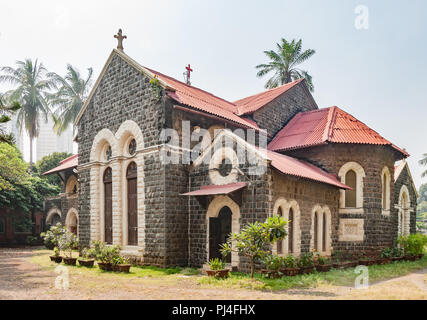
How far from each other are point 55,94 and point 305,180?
32880mm

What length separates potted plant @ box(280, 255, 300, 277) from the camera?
12.7m

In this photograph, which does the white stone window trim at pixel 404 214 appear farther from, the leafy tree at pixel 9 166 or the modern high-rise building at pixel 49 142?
the modern high-rise building at pixel 49 142

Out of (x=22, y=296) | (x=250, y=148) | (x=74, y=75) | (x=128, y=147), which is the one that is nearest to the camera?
(x=22, y=296)

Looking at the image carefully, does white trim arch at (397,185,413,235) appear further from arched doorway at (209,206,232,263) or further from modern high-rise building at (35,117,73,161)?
modern high-rise building at (35,117,73,161)

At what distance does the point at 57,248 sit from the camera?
18.2 metres

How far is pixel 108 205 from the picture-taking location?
60.8ft

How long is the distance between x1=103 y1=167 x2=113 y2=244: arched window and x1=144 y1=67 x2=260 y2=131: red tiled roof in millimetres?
5005

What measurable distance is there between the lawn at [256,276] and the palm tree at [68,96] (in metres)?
26.1

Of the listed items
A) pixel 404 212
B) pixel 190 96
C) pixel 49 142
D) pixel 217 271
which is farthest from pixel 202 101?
pixel 49 142

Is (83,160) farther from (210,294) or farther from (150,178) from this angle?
(210,294)

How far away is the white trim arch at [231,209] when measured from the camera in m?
14.0

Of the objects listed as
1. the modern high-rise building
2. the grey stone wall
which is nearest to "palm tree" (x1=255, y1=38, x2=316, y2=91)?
the grey stone wall

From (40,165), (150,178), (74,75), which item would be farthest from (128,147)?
(74,75)

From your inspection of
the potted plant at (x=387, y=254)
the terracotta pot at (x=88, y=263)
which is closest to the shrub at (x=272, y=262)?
the potted plant at (x=387, y=254)
